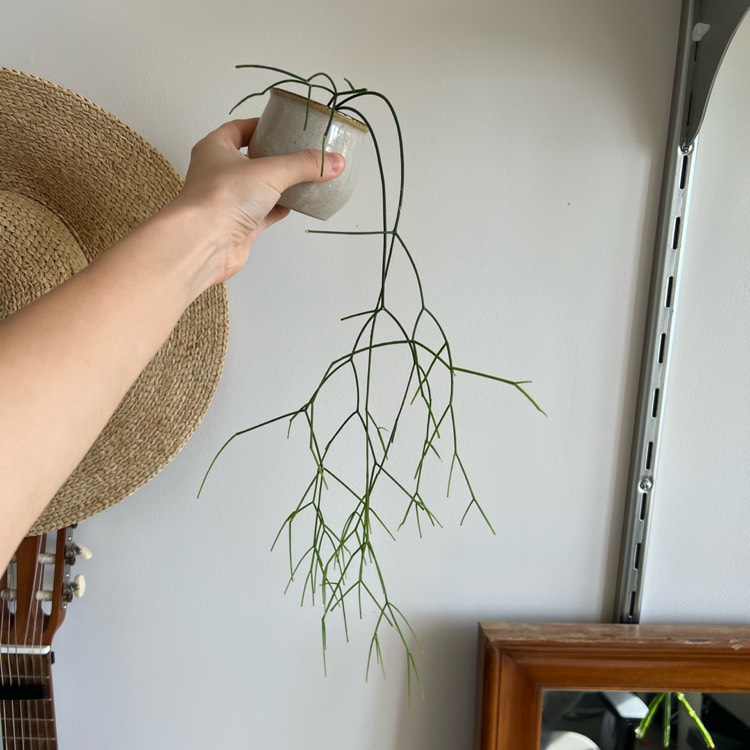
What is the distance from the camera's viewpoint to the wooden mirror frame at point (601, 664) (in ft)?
2.56

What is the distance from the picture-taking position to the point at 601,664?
0.78m

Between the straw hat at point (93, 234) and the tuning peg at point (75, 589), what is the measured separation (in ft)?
0.27

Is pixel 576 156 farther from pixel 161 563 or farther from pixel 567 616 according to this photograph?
pixel 161 563

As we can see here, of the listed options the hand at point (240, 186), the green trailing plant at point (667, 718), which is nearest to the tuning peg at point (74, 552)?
the hand at point (240, 186)

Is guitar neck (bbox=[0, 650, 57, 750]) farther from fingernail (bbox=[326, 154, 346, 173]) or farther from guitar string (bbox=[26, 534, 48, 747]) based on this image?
fingernail (bbox=[326, 154, 346, 173])

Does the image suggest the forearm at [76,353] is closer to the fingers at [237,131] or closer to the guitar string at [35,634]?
the fingers at [237,131]

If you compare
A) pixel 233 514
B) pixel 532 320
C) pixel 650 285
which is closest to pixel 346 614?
pixel 233 514

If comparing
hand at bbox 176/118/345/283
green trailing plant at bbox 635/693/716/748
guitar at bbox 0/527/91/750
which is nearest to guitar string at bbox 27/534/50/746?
guitar at bbox 0/527/91/750

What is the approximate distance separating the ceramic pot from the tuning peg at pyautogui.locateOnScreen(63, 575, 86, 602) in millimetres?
510

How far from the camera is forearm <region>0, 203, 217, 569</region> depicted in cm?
37

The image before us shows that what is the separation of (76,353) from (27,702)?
62cm

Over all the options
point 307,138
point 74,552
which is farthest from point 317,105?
point 74,552

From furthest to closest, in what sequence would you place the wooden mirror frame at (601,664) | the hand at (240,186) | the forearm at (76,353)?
the wooden mirror frame at (601,664)
the hand at (240,186)
the forearm at (76,353)

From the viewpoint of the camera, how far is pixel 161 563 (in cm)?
84
